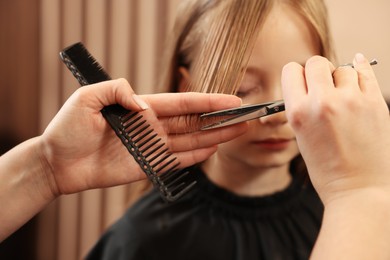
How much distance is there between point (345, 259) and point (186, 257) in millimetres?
399

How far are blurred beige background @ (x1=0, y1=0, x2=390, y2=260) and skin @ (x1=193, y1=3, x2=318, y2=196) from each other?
564 millimetres

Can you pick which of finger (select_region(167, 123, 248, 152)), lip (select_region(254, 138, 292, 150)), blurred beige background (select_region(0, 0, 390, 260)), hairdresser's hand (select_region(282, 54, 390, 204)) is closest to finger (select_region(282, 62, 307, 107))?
hairdresser's hand (select_region(282, 54, 390, 204))

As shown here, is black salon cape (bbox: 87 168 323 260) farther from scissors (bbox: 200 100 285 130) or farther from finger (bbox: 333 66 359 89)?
finger (bbox: 333 66 359 89)

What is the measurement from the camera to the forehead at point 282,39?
0.62 m

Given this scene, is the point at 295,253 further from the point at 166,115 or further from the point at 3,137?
the point at 3,137

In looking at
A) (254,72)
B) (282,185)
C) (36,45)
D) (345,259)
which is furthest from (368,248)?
(36,45)

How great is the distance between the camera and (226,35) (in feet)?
2.06

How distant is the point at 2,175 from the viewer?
582 millimetres

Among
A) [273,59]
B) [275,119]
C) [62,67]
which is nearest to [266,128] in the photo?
[275,119]

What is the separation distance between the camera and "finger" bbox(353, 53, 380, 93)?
1.48ft

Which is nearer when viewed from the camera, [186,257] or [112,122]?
[112,122]

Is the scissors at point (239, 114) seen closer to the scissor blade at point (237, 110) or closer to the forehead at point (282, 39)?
the scissor blade at point (237, 110)

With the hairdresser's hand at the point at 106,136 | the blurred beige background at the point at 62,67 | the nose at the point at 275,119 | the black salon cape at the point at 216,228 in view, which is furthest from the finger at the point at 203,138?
the blurred beige background at the point at 62,67

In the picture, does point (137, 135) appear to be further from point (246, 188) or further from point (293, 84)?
point (246, 188)
